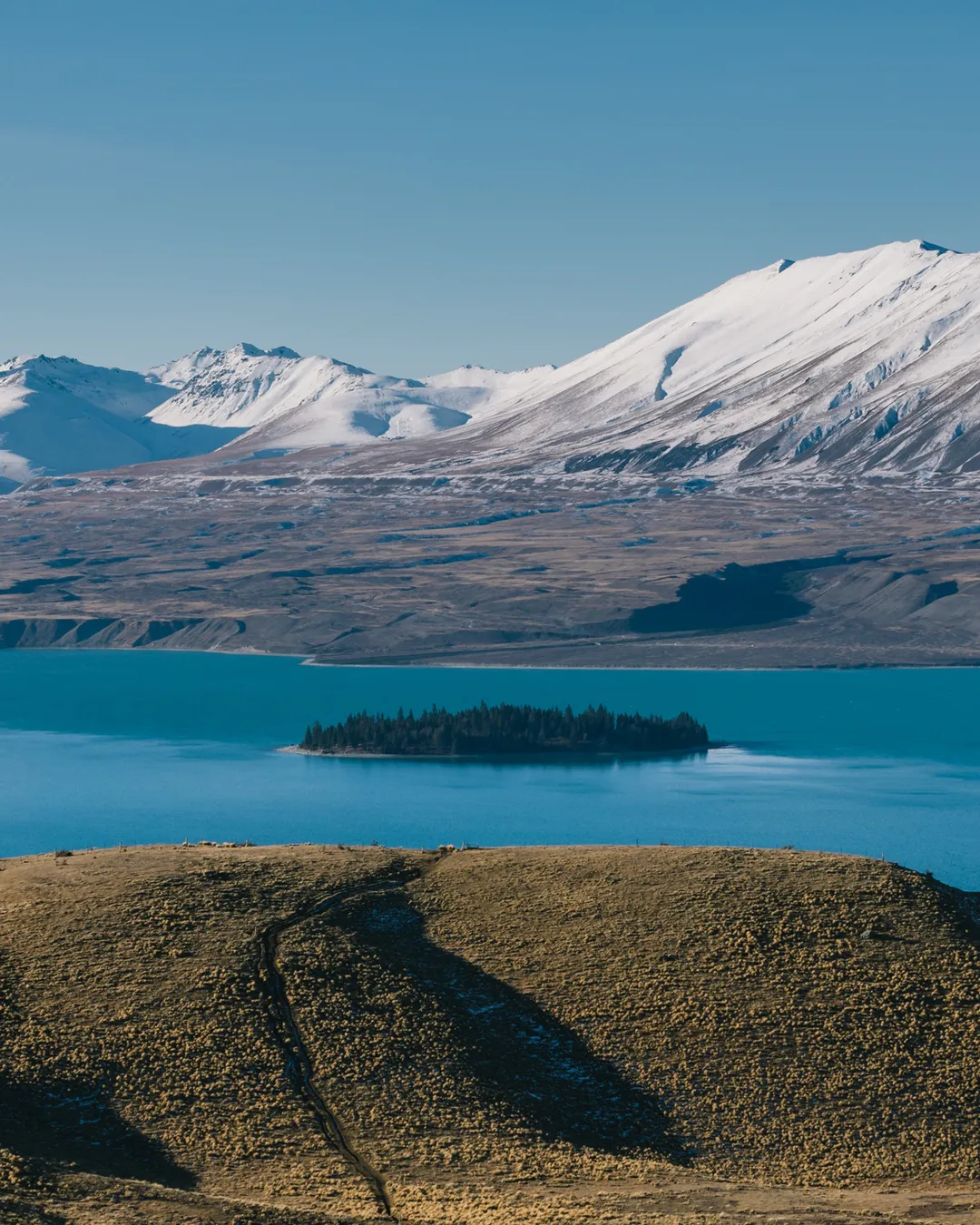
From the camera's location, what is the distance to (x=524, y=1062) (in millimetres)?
39031

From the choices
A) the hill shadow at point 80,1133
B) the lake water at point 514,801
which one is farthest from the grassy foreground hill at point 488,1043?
the lake water at point 514,801

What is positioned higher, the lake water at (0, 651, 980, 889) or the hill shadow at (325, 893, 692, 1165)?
the hill shadow at (325, 893, 692, 1165)

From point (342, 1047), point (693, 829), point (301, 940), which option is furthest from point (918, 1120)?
point (693, 829)

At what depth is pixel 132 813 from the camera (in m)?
147

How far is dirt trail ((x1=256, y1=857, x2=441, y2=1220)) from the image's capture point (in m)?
34.3

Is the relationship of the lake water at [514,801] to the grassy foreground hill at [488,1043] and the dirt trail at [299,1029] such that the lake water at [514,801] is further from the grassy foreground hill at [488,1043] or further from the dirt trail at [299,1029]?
the dirt trail at [299,1029]

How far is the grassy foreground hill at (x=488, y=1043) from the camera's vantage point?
33406 mm

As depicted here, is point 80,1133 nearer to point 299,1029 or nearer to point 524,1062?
point 299,1029

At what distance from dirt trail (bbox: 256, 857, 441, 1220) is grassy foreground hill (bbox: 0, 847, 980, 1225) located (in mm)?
107

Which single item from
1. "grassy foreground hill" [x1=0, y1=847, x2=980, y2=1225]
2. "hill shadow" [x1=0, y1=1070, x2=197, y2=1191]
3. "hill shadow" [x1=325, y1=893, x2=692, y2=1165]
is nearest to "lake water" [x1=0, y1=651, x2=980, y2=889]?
"grassy foreground hill" [x1=0, y1=847, x2=980, y2=1225]

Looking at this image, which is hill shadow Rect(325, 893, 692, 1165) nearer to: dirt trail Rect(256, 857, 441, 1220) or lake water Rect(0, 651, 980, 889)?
dirt trail Rect(256, 857, 441, 1220)

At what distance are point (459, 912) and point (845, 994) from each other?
11.8 metres

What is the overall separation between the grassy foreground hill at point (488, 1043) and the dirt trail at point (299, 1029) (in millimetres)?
107

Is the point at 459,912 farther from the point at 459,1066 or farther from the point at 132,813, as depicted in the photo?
the point at 132,813
